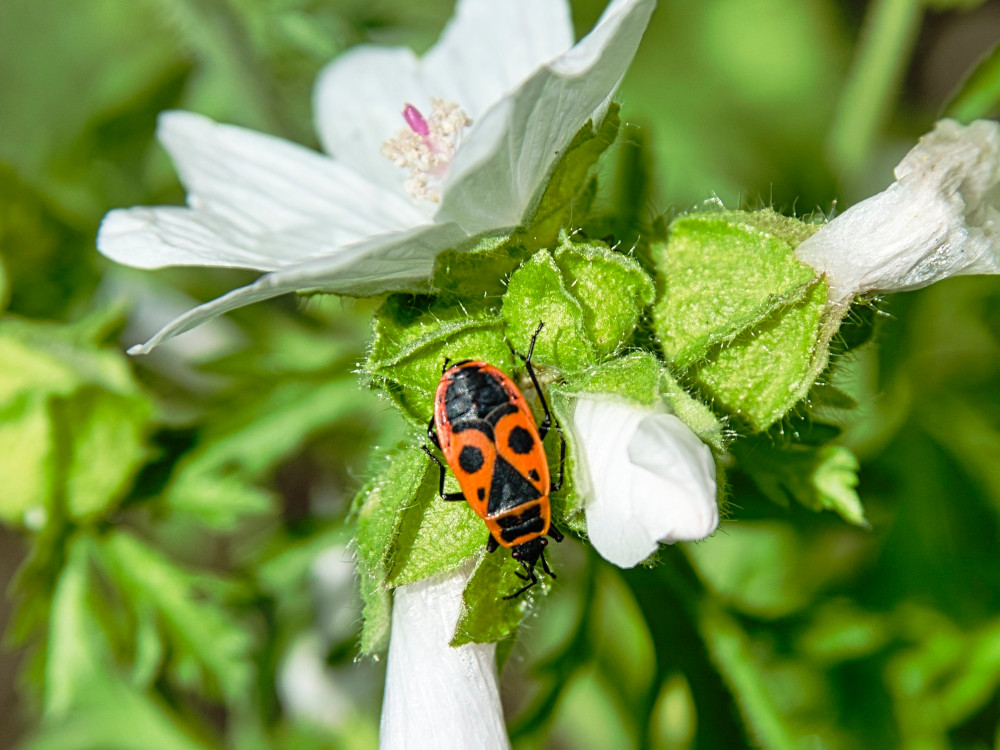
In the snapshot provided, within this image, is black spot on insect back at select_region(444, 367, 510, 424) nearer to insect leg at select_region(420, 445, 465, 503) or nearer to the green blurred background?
insect leg at select_region(420, 445, 465, 503)

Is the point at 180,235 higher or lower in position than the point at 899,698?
higher

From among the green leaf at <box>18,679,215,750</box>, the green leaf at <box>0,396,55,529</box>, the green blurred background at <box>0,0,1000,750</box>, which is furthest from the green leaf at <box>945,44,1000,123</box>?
the green leaf at <box>18,679,215,750</box>

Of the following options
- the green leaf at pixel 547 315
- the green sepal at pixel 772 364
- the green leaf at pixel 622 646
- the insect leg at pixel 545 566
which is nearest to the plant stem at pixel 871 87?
the green leaf at pixel 622 646

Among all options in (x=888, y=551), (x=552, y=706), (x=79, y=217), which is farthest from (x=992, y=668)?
(x=79, y=217)

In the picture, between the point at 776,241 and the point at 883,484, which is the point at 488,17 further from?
the point at 883,484

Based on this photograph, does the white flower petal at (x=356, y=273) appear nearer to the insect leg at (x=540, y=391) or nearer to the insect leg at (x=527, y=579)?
the insect leg at (x=540, y=391)

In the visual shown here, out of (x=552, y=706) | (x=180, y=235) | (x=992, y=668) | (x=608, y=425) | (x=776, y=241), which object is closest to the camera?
(x=608, y=425)

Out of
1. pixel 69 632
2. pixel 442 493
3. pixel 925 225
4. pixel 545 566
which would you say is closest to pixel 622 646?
pixel 69 632
